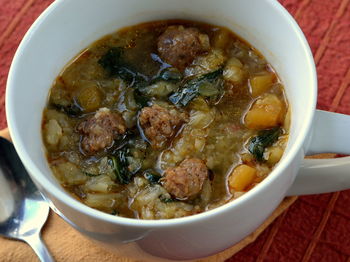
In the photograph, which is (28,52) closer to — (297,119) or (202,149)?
(202,149)

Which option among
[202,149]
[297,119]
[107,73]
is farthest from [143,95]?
[297,119]

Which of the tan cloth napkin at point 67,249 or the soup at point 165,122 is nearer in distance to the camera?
the soup at point 165,122

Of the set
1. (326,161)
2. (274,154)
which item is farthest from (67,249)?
(326,161)

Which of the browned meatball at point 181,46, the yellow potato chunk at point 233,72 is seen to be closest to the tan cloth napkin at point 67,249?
the yellow potato chunk at point 233,72

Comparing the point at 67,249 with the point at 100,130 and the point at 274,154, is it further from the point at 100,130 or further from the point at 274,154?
the point at 274,154

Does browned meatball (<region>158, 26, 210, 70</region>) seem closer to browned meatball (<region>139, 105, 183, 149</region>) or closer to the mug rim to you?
browned meatball (<region>139, 105, 183, 149</region>)

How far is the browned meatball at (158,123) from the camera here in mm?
2166

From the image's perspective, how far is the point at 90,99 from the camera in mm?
2291

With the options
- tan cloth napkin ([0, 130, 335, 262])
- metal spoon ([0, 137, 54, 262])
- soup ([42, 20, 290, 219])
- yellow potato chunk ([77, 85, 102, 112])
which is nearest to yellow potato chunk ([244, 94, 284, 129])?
soup ([42, 20, 290, 219])

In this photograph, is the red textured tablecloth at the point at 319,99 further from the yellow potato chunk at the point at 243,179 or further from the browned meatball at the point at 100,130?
the browned meatball at the point at 100,130

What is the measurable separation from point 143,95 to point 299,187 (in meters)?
0.71

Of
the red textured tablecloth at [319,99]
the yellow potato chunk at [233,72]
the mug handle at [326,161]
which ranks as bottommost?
the red textured tablecloth at [319,99]

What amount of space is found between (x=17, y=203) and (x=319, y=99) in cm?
155

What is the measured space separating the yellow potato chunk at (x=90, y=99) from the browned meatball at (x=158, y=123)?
20cm
